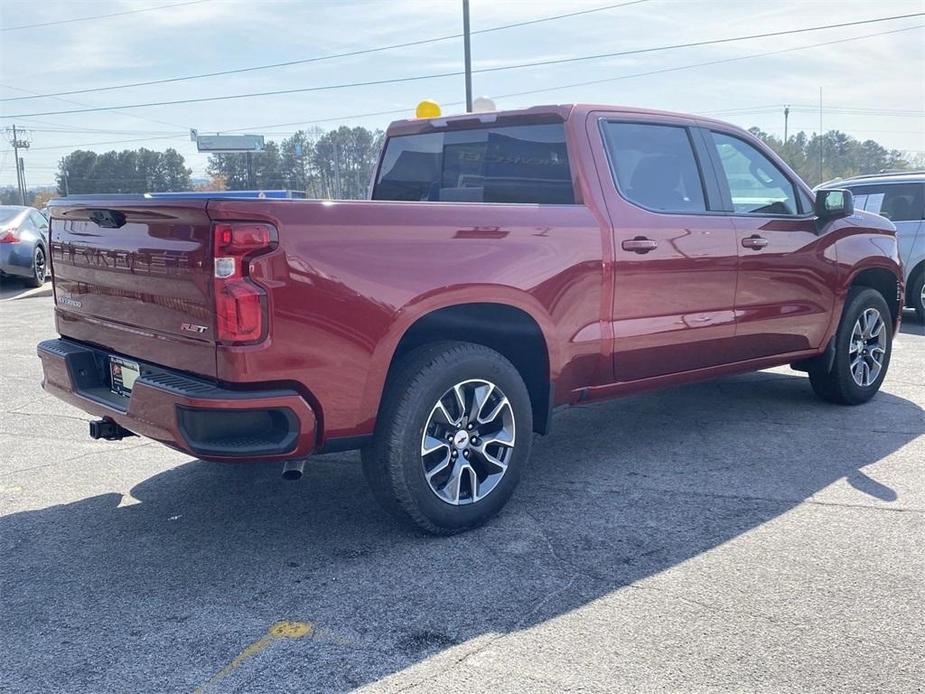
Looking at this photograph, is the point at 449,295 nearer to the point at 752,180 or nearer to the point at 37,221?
the point at 752,180

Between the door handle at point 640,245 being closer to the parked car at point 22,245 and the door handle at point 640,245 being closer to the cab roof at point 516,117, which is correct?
the cab roof at point 516,117

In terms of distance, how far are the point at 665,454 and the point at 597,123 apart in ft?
6.33

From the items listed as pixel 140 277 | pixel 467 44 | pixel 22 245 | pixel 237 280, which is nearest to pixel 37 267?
pixel 22 245

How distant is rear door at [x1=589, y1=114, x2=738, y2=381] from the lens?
4.62 metres

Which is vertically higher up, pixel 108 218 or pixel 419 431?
pixel 108 218

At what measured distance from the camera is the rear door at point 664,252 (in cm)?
462

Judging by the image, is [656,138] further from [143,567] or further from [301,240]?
[143,567]

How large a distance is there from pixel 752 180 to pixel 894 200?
6.24 metres

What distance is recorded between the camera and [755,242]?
210 inches

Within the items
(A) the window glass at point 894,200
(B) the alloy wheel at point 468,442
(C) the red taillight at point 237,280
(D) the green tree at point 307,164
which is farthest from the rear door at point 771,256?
(D) the green tree at point 307,164

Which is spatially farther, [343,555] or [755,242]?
[755,242]

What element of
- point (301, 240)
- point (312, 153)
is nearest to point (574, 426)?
point (301, 240)

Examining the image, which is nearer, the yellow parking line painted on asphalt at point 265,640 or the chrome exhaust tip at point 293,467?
the yellow parking line painted on asphalt at point 265,640

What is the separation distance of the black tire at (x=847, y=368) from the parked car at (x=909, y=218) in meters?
4.65
